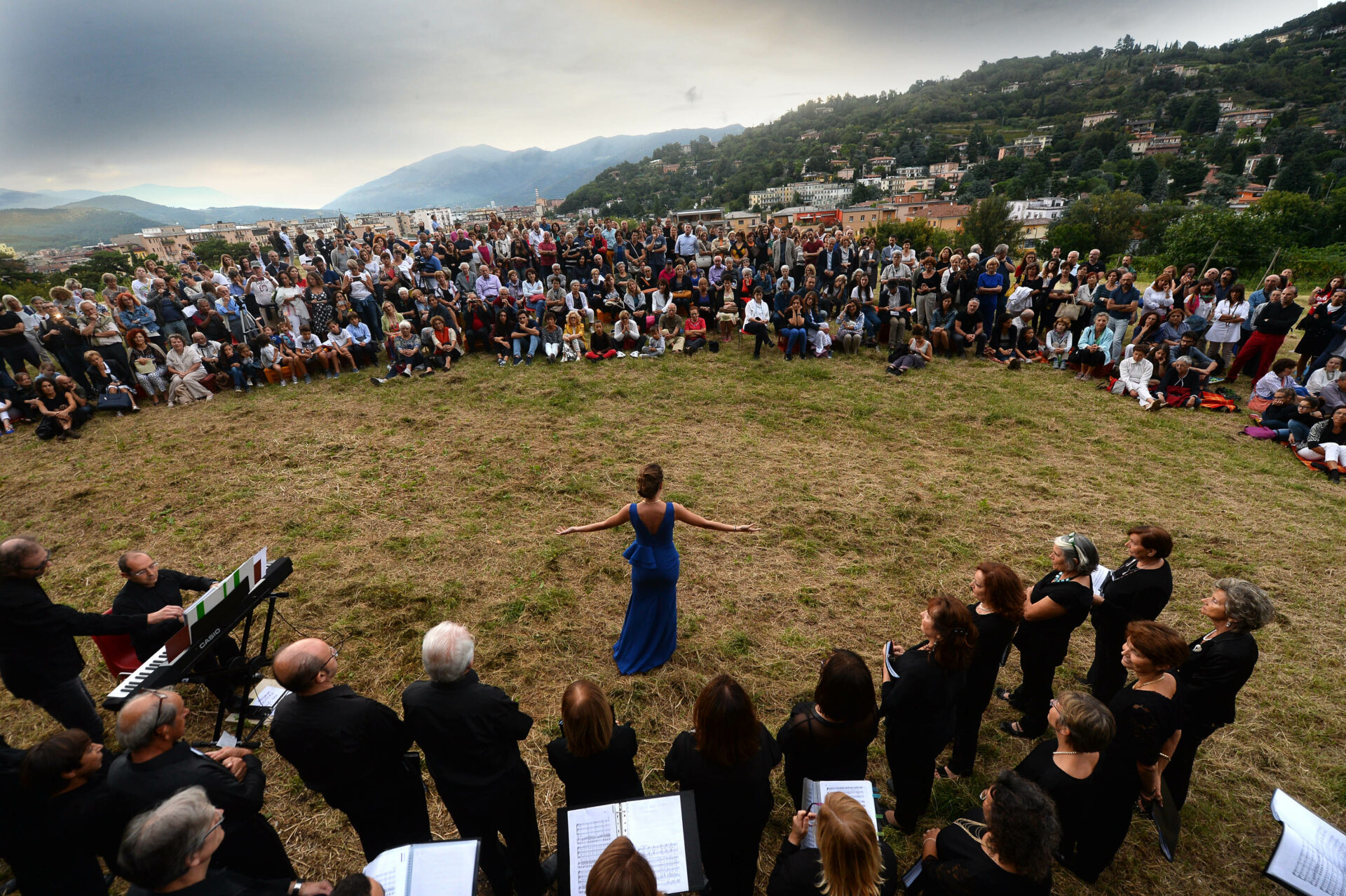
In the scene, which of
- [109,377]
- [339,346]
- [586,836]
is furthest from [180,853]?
[109,377]

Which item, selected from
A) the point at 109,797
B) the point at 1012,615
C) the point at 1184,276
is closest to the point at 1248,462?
the point at 1184,276

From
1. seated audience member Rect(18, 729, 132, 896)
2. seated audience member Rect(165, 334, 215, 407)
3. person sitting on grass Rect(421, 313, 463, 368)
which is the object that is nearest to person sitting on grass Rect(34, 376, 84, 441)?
seated audience member Rect(165, 334, 215, 407)

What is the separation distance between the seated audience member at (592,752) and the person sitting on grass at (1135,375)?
34.7 feet

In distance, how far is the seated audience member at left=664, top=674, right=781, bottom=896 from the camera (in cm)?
230

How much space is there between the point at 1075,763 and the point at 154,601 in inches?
224

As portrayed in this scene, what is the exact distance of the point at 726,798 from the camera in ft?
7.75

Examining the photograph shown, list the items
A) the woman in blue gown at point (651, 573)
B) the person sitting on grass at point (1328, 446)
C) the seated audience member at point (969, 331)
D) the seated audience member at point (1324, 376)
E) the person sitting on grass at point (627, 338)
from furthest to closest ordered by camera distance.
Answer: the person sitting on grass at point (627, 338), the seated audience member at point (969, 331), the seated audience member at point (1324, 376), the person sitting on grass at point (1328, 446), the woman in blue gown at point (651, 573)

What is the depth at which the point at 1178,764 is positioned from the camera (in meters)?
3.13

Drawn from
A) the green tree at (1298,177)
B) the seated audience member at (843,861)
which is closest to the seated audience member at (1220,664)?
the seated audience member at (843,861)

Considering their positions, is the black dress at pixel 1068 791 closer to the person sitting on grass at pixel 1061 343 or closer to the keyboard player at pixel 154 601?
the keyboard player at pixel 154 601

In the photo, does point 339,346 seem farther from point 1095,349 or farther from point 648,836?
point 1095,349

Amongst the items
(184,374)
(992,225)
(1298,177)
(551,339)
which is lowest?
(551,339)

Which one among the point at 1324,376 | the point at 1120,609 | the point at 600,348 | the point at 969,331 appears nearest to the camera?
the point at 1120,609

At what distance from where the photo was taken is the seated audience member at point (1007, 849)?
184 centimetres
